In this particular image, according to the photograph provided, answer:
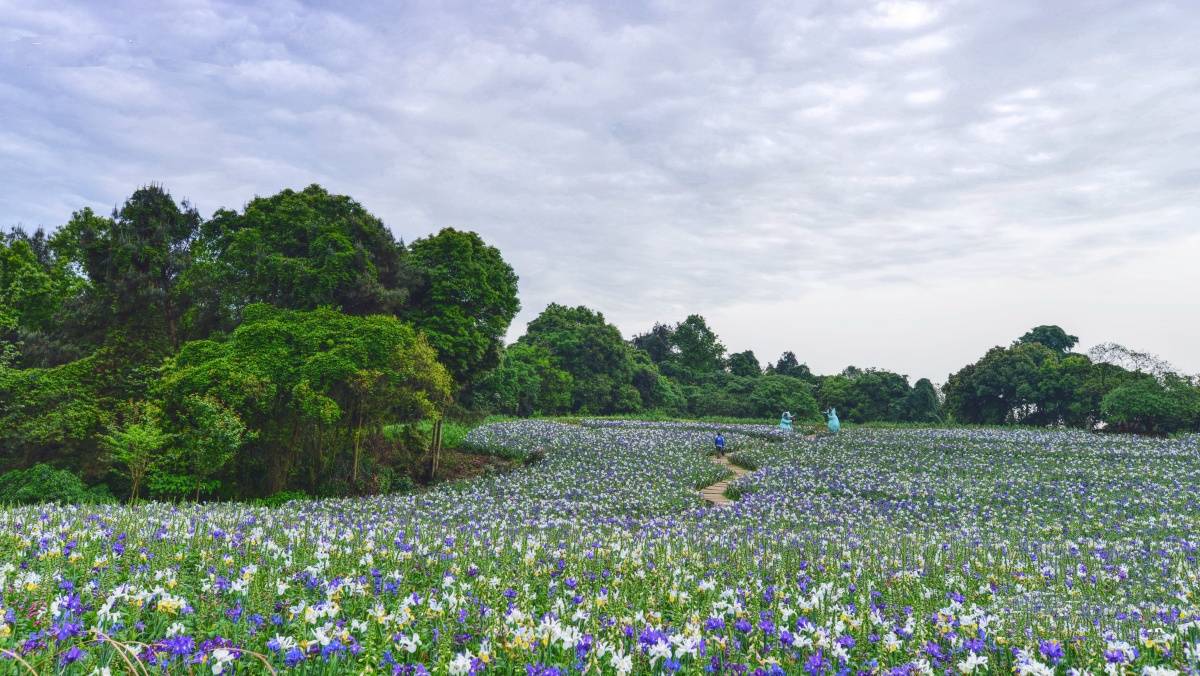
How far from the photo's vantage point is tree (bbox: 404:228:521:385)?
72.7ft

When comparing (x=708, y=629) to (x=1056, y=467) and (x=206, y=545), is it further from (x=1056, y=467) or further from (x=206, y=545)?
(x=1056, y=467)

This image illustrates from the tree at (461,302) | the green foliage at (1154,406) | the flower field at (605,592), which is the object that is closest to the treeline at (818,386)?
the green foliage at (1154,406)

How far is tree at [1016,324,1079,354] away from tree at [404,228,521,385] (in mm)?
70982

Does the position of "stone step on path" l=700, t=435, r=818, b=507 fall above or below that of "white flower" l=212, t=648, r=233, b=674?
below

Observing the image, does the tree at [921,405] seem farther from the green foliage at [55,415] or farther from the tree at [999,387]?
the green foliage at [55,415]

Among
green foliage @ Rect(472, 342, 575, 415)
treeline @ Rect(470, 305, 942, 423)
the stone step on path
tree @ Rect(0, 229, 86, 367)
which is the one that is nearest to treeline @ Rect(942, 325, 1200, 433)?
treeline @ Rect(470, 305, 942, 423)

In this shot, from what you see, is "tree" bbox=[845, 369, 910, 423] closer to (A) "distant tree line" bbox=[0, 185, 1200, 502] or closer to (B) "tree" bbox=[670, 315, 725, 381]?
(B) "tree" bbox=[670, 315, 725, 381]

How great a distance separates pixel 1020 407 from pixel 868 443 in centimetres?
2565

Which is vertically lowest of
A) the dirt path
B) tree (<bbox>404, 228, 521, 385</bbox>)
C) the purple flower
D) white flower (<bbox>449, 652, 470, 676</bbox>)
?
the dirt path

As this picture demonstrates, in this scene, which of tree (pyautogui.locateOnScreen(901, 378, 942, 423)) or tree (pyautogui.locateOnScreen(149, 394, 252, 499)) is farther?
tree (pyautogui.locateOnScreen(901, 378, 942, 423))

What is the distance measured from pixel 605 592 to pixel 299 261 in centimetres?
1792

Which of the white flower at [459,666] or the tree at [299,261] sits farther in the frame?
the tree at [299,261]

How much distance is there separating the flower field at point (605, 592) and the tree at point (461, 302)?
8.43 metres

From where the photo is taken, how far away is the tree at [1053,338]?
73.2 meters
